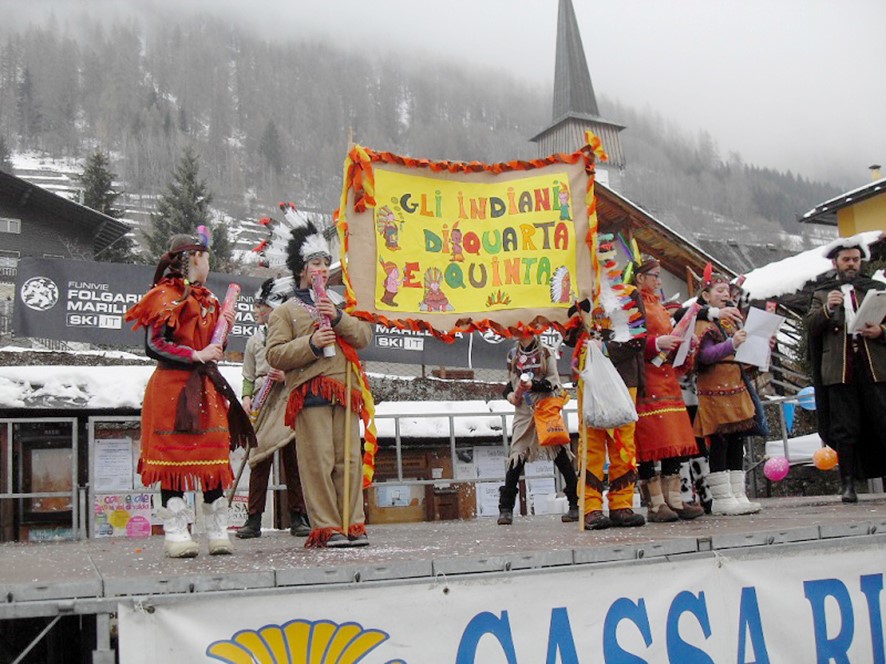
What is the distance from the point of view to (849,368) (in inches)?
270

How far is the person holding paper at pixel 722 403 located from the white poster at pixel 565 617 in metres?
2.12

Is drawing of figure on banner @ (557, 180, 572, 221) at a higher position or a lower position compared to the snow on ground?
lower

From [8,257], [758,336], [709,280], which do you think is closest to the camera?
[758,336]

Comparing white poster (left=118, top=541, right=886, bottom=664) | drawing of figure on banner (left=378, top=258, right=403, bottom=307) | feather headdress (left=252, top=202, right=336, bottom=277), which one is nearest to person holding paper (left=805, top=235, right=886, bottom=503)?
white poster (left=118, top=541, right=886, bottom=664)

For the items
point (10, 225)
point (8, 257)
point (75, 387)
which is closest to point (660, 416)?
point (75, 387)

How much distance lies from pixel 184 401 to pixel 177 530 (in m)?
0.67

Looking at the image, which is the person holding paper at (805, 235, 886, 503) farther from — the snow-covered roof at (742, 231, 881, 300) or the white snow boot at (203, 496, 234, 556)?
the snow-covered roof at (742, 231, 881, 300)

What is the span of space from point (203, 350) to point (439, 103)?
15470 centimetres

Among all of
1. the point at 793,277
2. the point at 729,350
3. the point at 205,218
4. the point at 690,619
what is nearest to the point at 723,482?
the point at 729,350

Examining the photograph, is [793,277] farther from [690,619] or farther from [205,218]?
[205,218]

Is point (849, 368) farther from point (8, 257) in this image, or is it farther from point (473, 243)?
point (8, 257)

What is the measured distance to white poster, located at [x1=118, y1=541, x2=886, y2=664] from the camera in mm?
3309

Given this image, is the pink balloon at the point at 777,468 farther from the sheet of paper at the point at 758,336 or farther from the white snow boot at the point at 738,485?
the sheet of paper at the point at 758,336

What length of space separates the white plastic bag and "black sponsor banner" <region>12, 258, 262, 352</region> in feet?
25.7
